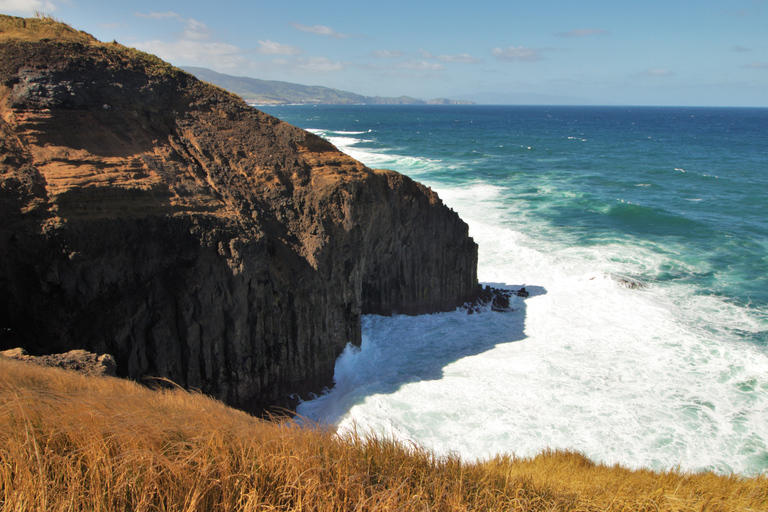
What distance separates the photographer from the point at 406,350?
15242 mm

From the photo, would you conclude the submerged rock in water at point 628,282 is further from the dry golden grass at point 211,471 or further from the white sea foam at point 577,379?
the dry golden grass at point 211,471

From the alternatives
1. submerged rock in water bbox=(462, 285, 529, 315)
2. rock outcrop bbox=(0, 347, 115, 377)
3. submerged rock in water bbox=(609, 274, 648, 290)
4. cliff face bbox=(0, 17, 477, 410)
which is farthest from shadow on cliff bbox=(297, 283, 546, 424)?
submerged rock in water bbox=(609, 274, 648, 290)

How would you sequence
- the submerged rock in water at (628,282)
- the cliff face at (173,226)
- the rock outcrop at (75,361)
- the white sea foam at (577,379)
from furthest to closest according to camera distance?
1. the submerged rock in water at (628,282)
2. the white sea foam at (577,379)
3. the cliff face at (173,226)
4. the rock outcrop at (75,361)

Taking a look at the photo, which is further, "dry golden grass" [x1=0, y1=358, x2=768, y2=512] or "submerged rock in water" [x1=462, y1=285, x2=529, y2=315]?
"submerged rock in water" [x1=462, y1=285, x2=529, y2=315]

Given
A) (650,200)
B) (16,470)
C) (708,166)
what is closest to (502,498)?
(16,470)

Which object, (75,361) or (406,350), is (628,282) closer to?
(406,350)

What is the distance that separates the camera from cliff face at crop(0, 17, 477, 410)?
377 inches

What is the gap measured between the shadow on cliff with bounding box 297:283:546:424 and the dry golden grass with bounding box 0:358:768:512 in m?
6.27

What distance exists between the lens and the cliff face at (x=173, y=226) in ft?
31.4

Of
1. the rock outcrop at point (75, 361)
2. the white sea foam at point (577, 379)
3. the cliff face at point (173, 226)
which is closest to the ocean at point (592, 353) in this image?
the white sea foam at point (577, 379)

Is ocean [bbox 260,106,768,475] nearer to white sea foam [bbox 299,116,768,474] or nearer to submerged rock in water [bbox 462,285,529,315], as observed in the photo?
white sea foam [bbox 299,116,768,474]

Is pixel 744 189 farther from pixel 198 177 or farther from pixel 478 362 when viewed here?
pixel 198 177

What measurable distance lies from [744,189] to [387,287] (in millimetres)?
46995

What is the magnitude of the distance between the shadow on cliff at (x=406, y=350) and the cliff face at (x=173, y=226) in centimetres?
75
